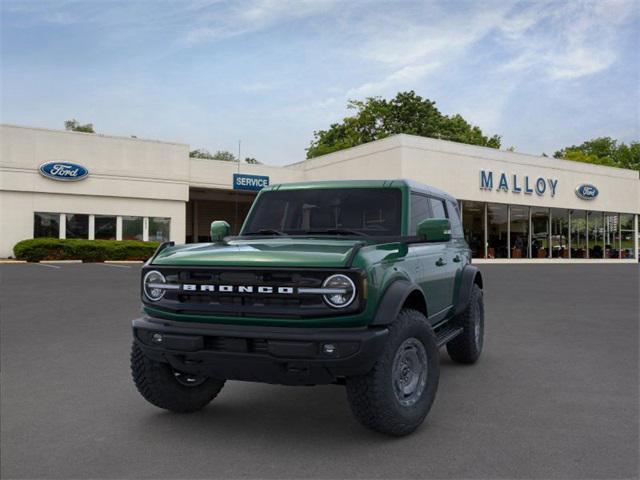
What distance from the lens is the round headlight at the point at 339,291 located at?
3604 mm

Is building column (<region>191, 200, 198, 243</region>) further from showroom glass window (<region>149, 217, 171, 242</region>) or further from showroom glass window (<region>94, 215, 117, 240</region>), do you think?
showroom glass window (<region>94, 215, 117, 240</region>)

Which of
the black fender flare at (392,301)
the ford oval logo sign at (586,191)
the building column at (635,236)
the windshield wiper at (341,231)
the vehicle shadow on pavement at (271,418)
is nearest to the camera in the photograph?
Answer: the black fender flare at (392,301)

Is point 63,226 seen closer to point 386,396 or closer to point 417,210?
point 417,210

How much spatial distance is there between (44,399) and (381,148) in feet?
102

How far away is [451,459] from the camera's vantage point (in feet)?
11.7

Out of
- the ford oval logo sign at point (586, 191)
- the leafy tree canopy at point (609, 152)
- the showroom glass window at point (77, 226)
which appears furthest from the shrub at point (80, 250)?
the leafy tree canopy at point (609, 152)

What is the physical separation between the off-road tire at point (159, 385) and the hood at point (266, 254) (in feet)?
2.50

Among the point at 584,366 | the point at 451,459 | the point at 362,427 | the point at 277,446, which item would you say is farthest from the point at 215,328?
the point at 584,366

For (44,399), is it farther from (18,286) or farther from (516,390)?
(18,286)

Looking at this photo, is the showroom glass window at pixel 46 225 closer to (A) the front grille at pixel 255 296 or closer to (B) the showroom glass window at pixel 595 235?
(A) the front grille at pixel 255 296

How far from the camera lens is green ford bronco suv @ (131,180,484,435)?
3.59 m

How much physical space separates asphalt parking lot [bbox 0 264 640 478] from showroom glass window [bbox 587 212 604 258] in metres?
42.0

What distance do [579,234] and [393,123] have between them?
884 inches

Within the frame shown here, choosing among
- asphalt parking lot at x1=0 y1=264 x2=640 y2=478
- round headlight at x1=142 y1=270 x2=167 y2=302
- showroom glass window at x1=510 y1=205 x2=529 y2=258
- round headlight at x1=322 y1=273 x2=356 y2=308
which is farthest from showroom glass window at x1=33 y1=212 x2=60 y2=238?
round headlight at x1=322 y1=273 x2=356 y2=308
